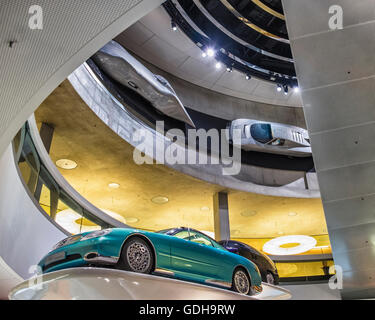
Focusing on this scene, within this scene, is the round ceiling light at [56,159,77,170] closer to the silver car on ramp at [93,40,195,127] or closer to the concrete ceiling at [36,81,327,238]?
the concrete ceiling at [36,81,327,238]

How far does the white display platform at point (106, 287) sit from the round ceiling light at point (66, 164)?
8.61 m

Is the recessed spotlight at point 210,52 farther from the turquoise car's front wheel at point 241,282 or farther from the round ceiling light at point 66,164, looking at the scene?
the turquoise car's front wheel at point 241,282

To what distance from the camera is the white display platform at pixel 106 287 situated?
3.77 meters

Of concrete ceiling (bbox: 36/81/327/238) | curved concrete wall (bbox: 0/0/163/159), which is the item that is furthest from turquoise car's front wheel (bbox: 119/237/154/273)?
concrete ceiling (bbox: 36/81/327/238)

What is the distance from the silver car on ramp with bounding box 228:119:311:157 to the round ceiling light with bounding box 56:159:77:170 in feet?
25.6

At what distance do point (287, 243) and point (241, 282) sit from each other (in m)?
12.0

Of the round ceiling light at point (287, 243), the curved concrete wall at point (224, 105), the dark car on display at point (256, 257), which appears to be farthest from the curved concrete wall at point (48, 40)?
the round ceiling light at point (287, 243)

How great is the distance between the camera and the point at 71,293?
4.36m

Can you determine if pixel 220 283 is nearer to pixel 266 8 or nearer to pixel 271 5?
pixel 266 8

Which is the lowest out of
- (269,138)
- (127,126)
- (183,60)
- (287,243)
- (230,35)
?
(287,243)

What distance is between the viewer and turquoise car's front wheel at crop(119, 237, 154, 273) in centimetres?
412

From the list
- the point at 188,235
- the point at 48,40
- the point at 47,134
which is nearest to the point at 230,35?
the point at 47,134

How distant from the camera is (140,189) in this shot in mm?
14109

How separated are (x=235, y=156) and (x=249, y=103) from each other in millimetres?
4311
